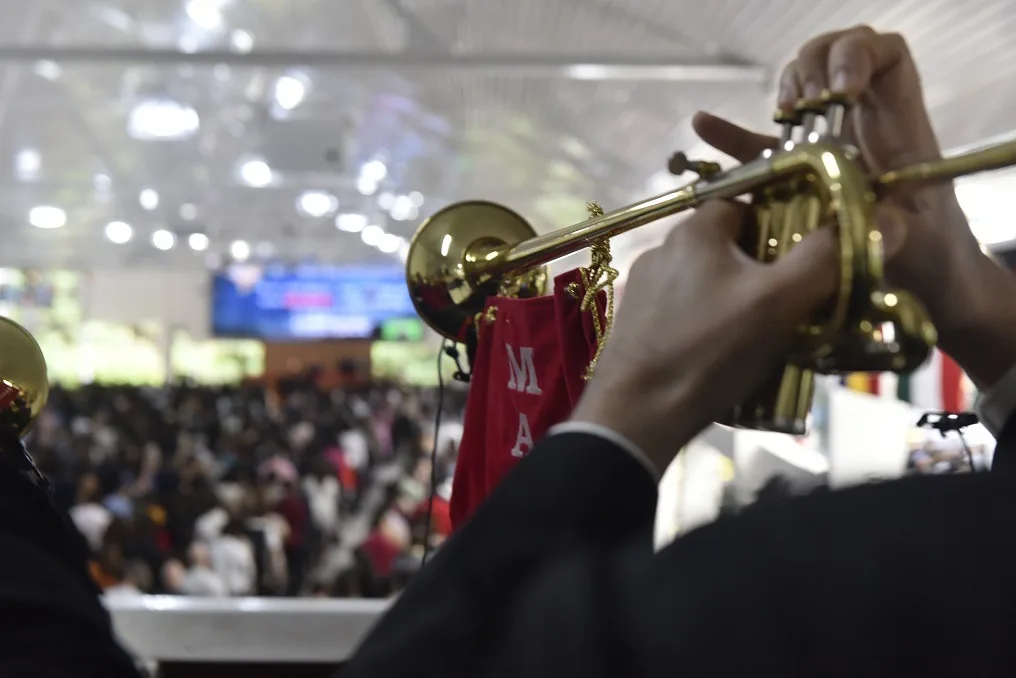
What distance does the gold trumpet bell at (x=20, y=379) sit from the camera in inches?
37.9

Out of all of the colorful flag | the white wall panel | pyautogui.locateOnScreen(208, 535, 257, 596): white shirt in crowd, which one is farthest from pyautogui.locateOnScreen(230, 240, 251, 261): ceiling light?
the colorful flag

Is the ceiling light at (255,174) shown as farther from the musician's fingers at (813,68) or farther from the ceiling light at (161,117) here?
the musician's fingers at (813,68)

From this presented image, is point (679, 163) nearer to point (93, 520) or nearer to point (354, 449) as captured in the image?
point (93, 520)

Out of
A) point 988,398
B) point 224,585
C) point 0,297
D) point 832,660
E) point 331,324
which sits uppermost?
point 0,297

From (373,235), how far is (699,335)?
10164 mm

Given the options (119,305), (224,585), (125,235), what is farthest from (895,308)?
(119,305)

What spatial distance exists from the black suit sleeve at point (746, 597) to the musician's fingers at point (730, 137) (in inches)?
15.7

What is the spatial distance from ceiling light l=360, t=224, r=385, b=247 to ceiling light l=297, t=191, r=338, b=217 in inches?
24.5

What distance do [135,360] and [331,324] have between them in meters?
4.27

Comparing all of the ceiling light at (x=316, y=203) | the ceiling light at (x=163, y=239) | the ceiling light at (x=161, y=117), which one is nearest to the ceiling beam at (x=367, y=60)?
the ceiling light at (x=161, y=117)

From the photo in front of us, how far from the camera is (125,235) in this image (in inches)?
424

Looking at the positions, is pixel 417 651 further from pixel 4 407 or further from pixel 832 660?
pixel 4 407

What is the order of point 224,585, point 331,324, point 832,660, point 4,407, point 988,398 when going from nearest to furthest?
1. point 832,660
2. point 988,398
3. point 4,407
4. point 224,585
5. point 331,324

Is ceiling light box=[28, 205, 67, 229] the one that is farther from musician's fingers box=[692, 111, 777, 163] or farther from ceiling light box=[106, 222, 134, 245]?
musician's fingers box=[692, 111, 777, 163]
